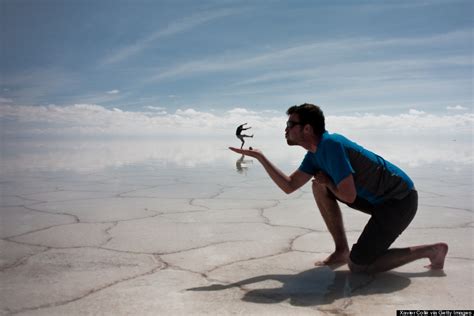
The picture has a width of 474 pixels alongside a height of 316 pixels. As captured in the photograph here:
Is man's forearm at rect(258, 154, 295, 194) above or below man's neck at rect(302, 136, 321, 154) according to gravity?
below

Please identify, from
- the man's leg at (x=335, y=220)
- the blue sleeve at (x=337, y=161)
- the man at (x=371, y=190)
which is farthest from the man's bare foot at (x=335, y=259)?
the blue sleeve at (x=337, y=161)

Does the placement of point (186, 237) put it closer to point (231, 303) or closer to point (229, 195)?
point (231, 303)

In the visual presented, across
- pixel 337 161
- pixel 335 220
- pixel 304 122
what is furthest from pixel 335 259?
pixel 304 122

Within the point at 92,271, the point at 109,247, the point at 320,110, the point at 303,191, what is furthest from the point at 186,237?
the point at 303,191

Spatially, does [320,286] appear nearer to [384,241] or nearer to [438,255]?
[384,241]

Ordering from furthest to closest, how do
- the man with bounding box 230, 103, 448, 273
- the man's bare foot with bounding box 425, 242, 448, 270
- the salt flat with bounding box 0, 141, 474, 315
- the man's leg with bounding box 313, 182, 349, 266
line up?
the man's leg with bounding box 313, 182, 349, 266, the man's bare foot with bounding box 425, 242, 448, 270, the man with bounding box 230, 103, 448, 273, the salt flat with bounding box 0, 141, 474, 315

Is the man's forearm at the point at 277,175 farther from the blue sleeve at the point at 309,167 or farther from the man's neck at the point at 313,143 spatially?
the man's neck at the point at 313,143

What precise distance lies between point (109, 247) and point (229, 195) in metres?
1.99

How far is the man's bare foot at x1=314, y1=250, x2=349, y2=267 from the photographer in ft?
6.51

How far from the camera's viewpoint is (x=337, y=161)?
168 centimetres

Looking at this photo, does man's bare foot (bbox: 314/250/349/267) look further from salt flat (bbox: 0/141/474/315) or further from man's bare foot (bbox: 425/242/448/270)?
man's bare foot (bbox: 425/242/448/270)

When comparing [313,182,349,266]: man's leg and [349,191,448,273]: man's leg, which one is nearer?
[349,191,448,273]: man's leg

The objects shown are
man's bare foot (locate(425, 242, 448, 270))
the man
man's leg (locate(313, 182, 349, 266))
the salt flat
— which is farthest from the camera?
man's leg (locate(313, 182, 349, 266))

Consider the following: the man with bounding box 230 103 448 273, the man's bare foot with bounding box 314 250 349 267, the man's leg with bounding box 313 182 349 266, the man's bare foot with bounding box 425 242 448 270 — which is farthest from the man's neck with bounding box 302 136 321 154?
the man's bare foot with bounding box 425 242 448 270
